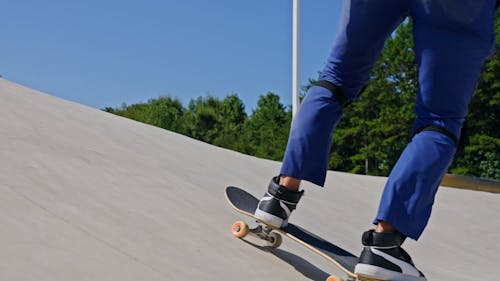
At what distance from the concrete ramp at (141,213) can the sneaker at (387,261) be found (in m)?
0.44

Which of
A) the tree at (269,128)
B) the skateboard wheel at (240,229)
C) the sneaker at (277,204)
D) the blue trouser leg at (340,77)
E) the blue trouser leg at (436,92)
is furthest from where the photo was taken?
the tree at (269,128)

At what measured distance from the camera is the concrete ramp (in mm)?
2299

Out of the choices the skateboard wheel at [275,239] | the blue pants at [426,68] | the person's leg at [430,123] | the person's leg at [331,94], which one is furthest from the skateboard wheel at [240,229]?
the person's leg at [430,123]

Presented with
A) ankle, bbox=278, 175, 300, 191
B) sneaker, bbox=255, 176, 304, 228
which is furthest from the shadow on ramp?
→ ankle, bbox=278, 175, 300, 191

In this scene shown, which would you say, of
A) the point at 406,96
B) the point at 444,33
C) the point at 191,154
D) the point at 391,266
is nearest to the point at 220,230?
the point at 391,266

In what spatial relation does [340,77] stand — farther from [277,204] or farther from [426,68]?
[277,204]

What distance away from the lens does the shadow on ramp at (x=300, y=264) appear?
9.02ft

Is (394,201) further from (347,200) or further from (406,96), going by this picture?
(406,96)

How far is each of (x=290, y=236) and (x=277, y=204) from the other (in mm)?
145

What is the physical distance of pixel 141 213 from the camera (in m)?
2.88

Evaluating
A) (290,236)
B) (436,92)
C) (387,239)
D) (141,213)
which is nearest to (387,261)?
(387,239)

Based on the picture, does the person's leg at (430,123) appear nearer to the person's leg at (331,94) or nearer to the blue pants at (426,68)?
the blue pants at (426,68)

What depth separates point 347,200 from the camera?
516 centimetres

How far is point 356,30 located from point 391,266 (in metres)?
0.91
